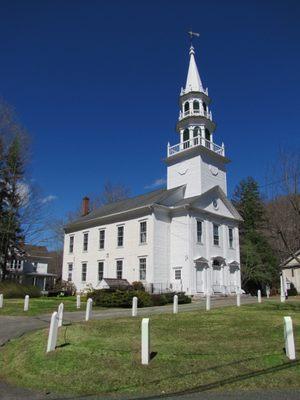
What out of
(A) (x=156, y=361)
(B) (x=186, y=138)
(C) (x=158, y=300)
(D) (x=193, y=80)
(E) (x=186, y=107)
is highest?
(D) (x=193, y=80)

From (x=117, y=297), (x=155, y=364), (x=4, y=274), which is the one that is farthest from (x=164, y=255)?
(x=155, y=364)

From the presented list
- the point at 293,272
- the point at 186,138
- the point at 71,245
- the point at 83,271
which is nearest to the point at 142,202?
the point at 186,138

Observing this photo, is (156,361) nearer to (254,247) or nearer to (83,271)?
(83,271)

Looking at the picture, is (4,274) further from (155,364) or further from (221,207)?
(155,364)

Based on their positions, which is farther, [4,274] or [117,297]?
[4,274]

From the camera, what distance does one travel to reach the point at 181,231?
112ft

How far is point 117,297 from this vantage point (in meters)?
24.7

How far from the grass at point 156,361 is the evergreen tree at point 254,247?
1270 inches

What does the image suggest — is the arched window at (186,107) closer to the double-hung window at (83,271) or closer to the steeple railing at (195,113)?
the steeple railing at (195,113)

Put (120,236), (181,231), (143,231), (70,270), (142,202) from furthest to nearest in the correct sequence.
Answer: (70,270) → (142,202) → (120,236) → (143,231) → (181,231)

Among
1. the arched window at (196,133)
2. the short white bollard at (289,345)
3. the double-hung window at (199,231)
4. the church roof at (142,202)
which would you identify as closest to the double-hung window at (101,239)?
the church roof at (142,202)

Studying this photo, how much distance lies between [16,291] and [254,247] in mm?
25125

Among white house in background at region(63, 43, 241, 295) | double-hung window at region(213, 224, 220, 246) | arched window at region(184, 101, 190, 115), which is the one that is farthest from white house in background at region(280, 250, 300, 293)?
arched window at region(184, 101, 190, 115)

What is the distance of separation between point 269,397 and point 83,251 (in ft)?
120
